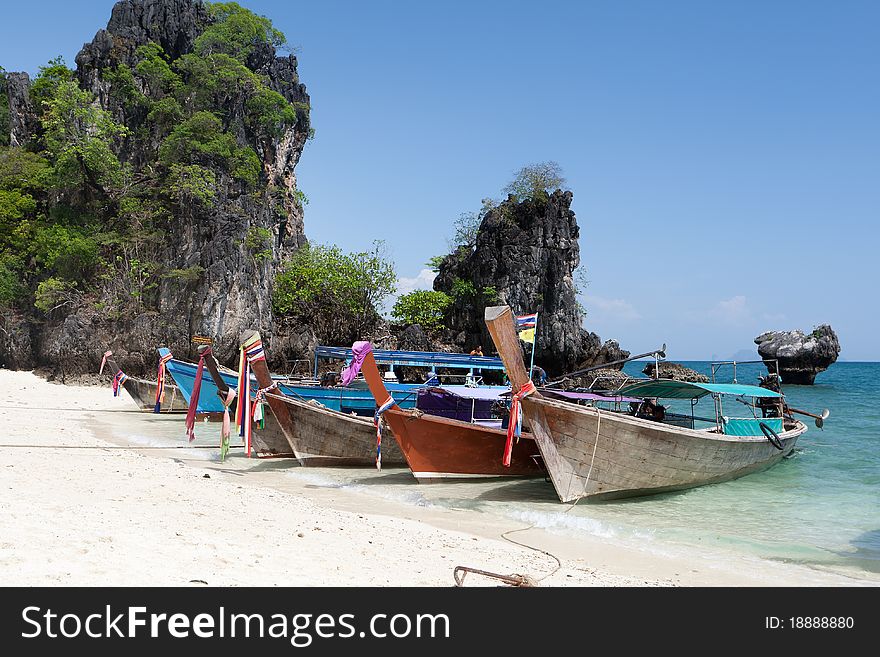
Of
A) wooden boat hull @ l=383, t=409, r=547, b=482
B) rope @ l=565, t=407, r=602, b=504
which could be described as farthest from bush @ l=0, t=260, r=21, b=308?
rope @ l=565, t=407, r=602, b=504

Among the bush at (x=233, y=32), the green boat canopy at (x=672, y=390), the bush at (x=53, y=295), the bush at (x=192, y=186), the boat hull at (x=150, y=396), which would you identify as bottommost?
the boat hull at (x=150, y=396)

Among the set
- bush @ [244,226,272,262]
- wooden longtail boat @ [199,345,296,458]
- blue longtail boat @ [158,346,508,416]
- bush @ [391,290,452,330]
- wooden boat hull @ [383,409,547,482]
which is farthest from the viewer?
bush @ [391,290,452,330]

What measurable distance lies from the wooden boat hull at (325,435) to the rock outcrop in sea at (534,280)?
2926 cm

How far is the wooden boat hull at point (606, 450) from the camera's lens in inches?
402

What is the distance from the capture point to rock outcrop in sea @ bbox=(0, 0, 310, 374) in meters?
30.4

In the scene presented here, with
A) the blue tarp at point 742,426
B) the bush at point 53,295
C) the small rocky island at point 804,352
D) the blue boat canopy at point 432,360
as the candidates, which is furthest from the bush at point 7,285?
the small rocky island at point 804,352

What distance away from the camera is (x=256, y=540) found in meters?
→ 6.29

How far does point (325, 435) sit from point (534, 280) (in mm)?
31204

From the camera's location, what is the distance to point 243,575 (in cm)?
506

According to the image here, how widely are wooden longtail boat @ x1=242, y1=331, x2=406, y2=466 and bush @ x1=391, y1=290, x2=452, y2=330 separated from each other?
28708 mm

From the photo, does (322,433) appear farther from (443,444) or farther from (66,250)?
(66,250)

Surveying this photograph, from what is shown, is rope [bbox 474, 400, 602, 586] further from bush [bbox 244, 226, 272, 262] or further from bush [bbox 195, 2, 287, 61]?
bush [bbox 195, 2, 287, 61]

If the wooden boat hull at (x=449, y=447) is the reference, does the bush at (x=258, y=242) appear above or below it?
above

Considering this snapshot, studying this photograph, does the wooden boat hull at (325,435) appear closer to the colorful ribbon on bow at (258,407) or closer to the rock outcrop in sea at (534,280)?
the colorful ribbon on bow at (258,407)
